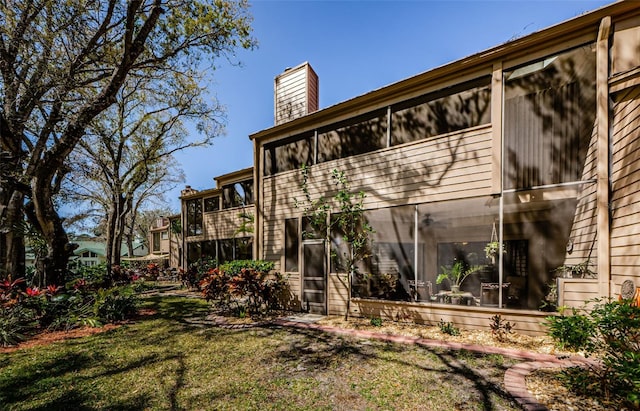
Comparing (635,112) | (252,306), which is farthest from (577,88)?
(252,306)

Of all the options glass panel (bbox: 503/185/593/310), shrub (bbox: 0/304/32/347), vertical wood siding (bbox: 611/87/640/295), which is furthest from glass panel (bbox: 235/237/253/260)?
vertical wood siding (bbox: 611/87/640/295)

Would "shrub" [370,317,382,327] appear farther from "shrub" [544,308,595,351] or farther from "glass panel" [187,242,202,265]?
"glass panel" [187,242,202,265]

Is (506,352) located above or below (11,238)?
below

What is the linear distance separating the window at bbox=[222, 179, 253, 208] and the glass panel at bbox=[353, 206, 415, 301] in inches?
300

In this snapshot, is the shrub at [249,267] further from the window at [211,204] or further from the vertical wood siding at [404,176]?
the window at [211,204]

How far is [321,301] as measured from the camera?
8.16 m

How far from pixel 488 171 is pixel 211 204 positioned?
15.4 metres

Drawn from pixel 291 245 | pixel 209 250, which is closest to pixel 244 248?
pixel 209 250

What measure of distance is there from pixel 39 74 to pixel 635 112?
13423 mm

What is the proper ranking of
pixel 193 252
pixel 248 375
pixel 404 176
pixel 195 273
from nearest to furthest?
pixel 248 375 < pixel 404 176 < pixel 195 273 < pixel 193 252

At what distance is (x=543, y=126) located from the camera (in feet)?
19.8

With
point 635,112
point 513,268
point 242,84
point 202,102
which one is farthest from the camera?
point 202,102

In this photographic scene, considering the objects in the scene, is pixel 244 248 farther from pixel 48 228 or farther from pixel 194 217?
pixel 48 228

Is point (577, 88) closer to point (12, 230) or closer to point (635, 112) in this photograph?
point (635, 112)
